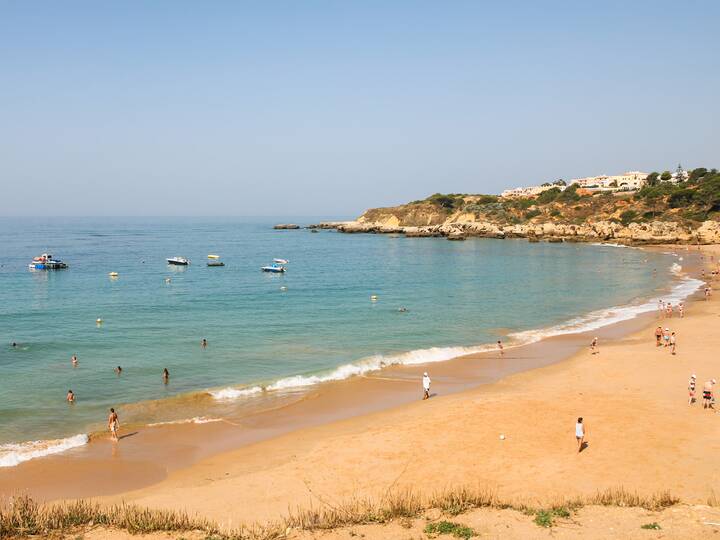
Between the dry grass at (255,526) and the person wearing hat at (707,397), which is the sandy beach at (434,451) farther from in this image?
the dry grass at (255,526)

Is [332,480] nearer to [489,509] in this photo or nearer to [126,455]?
[489,509]

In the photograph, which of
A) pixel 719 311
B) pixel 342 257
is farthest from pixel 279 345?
pixel 342 257

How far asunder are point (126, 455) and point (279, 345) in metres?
15.1

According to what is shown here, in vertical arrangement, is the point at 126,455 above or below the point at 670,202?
below

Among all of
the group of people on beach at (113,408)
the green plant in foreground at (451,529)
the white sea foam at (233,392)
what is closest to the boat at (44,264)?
the group of people on beach at (113,408)

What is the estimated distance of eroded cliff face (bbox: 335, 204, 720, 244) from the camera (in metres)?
100

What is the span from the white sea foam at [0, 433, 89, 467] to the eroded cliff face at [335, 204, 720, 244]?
342ft

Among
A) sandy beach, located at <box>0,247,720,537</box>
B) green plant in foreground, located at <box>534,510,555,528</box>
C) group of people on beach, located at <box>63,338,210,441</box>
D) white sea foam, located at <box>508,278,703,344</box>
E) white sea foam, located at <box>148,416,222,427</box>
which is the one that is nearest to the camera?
green plant in foreground, located at <box>534,510,555,528</box>

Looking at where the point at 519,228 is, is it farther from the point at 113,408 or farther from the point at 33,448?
the point at 33,448

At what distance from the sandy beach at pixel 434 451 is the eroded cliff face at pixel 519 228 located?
8579 cm

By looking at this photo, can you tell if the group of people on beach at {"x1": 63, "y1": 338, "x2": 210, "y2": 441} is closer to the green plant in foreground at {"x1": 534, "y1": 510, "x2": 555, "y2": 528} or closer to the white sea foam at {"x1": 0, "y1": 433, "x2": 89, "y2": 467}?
the white sea foam at {"x1": 0, "y1": 433, "x2": 89, "y2": 467}

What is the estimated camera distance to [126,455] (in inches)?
704

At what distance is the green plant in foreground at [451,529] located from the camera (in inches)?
406

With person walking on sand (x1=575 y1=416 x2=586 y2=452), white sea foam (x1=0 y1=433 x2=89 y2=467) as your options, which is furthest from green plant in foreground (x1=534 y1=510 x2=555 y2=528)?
white sea foam (x1=0 y1=433 x2=89 y2=467)
